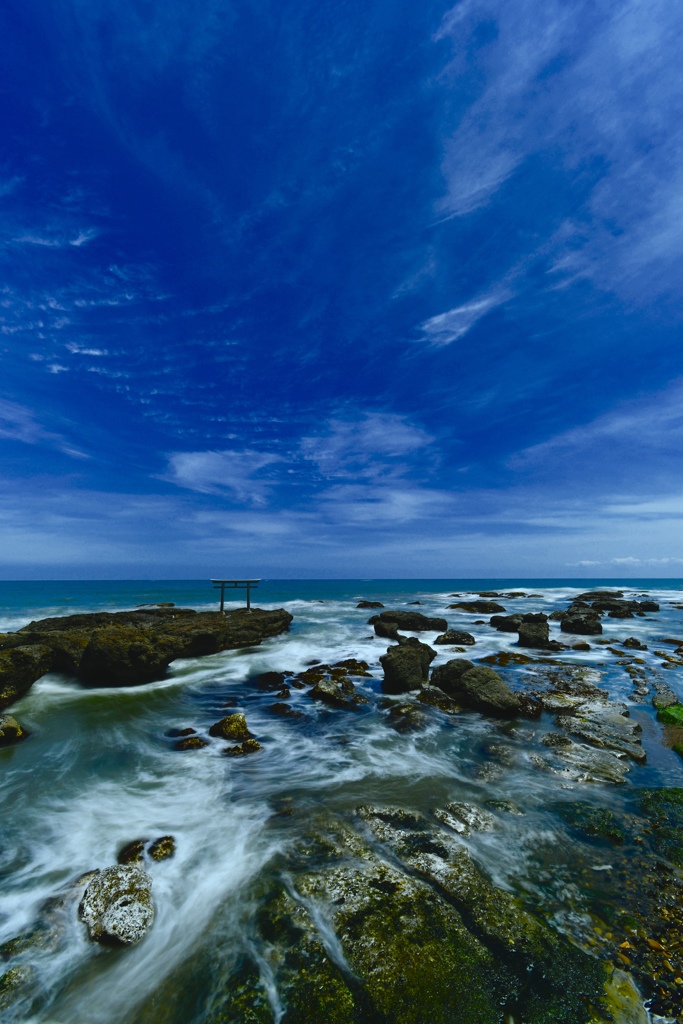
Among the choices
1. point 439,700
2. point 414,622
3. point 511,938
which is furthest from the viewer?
point 414,622

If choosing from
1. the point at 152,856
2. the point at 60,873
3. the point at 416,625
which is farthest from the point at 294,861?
the point at 416,625

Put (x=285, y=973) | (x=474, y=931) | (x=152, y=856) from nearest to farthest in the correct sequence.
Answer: (x=285, y=973) → (x=474, y=931) → (x=152, y=856)

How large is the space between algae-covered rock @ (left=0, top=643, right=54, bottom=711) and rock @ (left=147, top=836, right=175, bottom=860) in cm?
982

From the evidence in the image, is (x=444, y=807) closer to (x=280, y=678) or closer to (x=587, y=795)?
(x=587, y=795)

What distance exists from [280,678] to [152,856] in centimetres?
1101

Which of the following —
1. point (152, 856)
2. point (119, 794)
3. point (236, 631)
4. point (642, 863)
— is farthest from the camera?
point (236, 631)

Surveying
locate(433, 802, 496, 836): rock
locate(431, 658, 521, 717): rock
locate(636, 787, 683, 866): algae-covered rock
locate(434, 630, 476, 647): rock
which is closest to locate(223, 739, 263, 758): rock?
locate(433, 802, 496, 836): rock

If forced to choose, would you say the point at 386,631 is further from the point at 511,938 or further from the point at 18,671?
the point at 511,938

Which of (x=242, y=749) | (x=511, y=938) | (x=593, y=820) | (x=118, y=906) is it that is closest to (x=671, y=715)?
(x=593, y=820)

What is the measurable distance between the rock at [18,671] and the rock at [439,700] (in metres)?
13.4

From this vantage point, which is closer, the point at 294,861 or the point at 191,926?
the point at 191,926

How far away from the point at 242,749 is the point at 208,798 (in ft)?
7.56

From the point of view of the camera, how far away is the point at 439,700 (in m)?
14.1

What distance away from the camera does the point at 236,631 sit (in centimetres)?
2578
